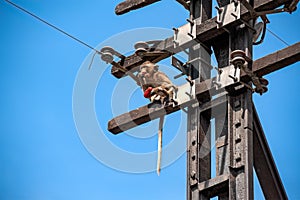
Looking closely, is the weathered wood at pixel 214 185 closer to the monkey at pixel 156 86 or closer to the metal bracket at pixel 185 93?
the monkey at pixel 156 86

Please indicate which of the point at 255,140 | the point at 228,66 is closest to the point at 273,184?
the point at 255,140

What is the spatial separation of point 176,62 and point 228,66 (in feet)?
2.26

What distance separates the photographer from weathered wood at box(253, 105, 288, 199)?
461 inches

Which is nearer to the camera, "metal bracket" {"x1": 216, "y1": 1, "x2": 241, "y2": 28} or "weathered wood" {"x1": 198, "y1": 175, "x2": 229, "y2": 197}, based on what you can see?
"weathered wood" {"x1": 198, "y1": 175, "x2": 229, "y2": 197}

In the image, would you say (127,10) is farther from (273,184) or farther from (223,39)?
(273,184)

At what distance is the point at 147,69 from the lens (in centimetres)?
1243

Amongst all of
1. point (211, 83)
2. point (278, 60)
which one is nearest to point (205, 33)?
point (211, 83)

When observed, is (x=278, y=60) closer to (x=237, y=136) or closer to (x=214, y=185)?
(x=237, y=136)

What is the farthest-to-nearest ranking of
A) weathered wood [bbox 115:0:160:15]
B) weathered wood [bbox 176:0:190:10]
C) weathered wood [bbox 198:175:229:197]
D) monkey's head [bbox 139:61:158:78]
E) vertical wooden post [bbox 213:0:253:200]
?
weathered wood [bbox 115:0:160:15] → weathered wood [bbox 176:0:190:10] → monkey's head [bbox 139:61:158:78] → weathered wood [bbox 198:175:229:197] → vertical wooden post [bbox 213:0:253:200]

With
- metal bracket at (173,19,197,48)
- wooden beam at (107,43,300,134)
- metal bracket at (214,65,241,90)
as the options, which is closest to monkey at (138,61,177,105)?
wooden beam at (107,43,300,134)

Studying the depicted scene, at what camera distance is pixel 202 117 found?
11.8 m

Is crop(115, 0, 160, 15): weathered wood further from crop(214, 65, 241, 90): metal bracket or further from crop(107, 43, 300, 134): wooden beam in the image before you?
crop(214, 65, 241, 90): metal bracket

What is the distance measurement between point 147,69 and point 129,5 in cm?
92

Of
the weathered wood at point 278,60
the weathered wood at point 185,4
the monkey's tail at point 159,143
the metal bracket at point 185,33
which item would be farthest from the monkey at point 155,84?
the weathered wood at point 278,60
